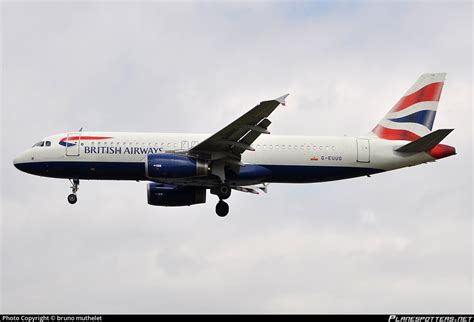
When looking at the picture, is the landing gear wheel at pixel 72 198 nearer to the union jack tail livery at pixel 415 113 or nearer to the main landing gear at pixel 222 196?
the main landing gear at pixel 222 196

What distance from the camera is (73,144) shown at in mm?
57219

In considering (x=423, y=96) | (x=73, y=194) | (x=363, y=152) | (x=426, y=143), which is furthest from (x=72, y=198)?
(x=423, y=96)

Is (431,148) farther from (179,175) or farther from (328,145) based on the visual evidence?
(179,175)

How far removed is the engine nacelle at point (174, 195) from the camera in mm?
60625

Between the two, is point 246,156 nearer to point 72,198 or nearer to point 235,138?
point 235,138

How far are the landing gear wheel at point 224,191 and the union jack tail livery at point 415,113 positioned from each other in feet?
30.1

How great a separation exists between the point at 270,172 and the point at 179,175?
5.04m

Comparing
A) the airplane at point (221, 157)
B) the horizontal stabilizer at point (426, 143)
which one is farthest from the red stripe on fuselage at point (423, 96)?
the horizontal stabilizer at point (426, 143)

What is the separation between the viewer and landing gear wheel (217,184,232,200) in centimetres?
5769

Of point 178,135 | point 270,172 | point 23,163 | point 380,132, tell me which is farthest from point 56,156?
point 380,132

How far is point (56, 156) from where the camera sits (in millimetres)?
57188

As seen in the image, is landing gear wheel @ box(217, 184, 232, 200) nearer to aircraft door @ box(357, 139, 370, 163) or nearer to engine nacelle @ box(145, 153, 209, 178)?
engine nacelle @ box(145, 153, 209, 178)

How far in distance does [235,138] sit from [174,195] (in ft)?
23.3

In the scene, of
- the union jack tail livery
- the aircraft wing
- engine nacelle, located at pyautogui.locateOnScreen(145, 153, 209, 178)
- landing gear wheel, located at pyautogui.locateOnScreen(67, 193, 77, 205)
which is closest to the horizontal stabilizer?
the union jack tail livery
